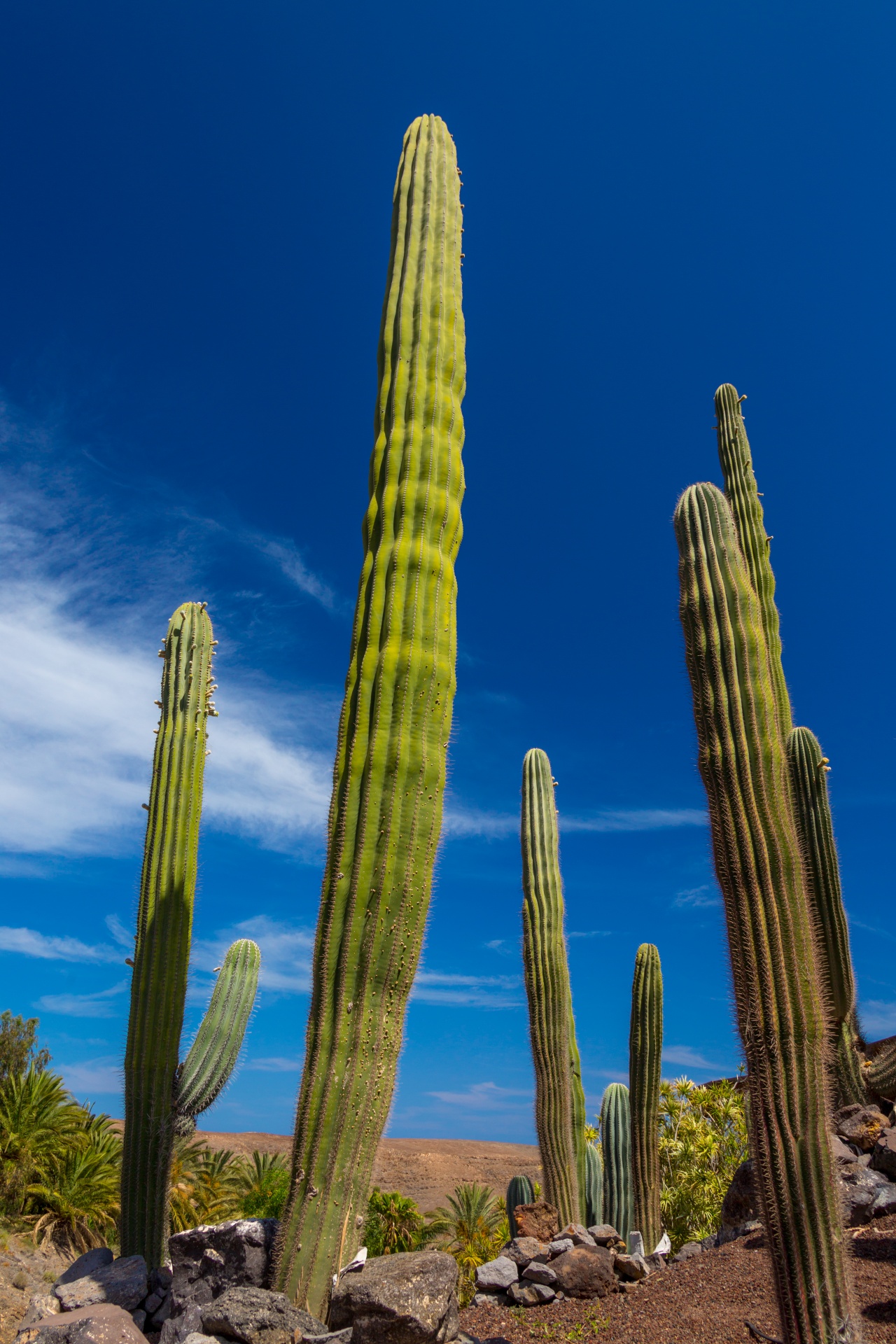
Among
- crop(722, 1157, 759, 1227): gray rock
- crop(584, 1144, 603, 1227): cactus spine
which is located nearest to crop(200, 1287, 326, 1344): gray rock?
crop(722, 1157, 759, 1227): gray rock

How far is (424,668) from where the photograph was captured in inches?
155

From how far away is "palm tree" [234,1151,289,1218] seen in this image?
14.7 m

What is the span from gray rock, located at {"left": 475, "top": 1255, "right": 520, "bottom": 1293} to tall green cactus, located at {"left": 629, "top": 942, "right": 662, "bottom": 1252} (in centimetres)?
210

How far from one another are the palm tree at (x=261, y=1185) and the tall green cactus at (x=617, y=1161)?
20.4 ft

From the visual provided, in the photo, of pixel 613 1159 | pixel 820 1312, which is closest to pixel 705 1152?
pixel 613 1159

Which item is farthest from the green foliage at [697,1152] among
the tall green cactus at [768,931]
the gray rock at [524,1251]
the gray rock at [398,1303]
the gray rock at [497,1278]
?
the gray rock at [398,1303]

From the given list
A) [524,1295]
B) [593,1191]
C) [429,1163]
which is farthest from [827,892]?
[429,1163]

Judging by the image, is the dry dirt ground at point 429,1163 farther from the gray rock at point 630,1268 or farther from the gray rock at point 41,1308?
the gray rock at point 41,1308

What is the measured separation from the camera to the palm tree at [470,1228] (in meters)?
13.5

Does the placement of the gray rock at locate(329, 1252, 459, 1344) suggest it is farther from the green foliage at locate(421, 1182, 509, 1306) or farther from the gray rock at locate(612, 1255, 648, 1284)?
the green foliage at locate(421, 1182, 509, 1306)

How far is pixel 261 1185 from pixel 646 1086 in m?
11.6

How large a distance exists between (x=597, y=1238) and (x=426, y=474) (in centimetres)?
664

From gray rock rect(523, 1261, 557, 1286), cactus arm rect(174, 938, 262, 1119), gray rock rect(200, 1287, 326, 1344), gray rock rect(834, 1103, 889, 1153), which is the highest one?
cactus arm rect(174, 938, 262, 1119)

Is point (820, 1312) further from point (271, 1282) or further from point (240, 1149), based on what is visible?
point (240, 1149)
